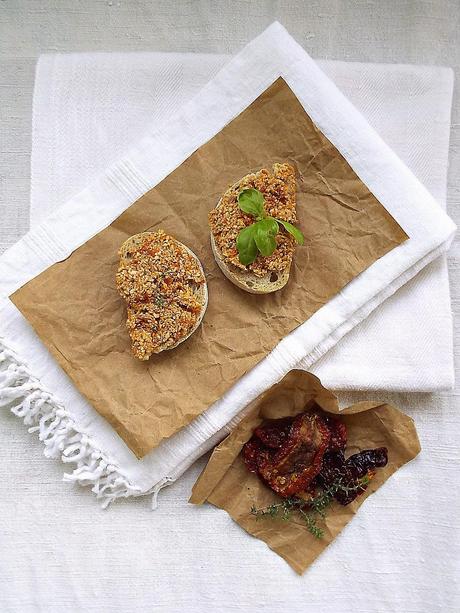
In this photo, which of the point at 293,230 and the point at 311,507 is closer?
the point at 293,230

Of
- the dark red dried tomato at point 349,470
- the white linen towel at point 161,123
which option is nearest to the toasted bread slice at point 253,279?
the white linen towel at point 161,123

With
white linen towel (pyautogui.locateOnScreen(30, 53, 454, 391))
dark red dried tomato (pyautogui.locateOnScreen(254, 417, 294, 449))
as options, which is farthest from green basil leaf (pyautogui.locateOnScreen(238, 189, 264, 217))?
dark red dried tomato (pyautogui.locateOnScreen(254, 417, 294, 449))

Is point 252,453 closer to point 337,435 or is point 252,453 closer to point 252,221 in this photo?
point 337,435

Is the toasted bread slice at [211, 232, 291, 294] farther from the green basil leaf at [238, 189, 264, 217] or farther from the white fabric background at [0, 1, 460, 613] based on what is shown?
the white fabric background at [0, 1, 460, 613]

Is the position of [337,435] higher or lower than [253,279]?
lower

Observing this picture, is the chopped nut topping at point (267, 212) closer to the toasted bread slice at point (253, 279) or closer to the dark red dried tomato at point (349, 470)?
the toasted bread slice at point (253, 279)

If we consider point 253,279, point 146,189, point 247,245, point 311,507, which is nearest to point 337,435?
point 311,507

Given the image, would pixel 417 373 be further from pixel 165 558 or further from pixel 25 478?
pixel 25 478

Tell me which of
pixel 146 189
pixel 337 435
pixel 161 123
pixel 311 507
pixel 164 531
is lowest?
pixel 311 507
